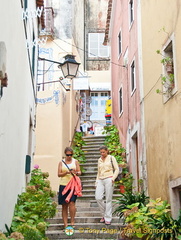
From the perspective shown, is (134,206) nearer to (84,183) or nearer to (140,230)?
(140,230)

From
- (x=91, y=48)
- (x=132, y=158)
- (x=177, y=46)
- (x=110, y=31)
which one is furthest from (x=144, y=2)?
(x=91, y=48)

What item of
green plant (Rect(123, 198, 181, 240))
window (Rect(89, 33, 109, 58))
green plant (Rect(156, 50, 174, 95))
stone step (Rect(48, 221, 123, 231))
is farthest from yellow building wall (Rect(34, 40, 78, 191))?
window (Rect(89, 33, 109, 58))

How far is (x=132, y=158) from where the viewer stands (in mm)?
12367

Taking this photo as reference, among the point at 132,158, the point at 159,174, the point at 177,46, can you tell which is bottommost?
the point at 159,174

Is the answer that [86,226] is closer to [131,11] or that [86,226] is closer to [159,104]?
[159,104]

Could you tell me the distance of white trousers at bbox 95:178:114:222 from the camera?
7.95 m

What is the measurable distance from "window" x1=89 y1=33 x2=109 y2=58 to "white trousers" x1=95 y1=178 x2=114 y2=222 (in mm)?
19362

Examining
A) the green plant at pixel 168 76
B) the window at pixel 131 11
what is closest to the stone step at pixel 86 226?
the green plant at pixel 168 76

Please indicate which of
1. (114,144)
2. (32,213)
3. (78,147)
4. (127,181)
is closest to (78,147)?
(78,147)

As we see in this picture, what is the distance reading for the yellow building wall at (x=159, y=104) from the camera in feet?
24.8

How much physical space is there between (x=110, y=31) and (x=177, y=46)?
12.4m

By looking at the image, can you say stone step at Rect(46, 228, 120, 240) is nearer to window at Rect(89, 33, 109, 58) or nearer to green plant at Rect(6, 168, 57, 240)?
green plant at Rect(6, 168, 57, 240)

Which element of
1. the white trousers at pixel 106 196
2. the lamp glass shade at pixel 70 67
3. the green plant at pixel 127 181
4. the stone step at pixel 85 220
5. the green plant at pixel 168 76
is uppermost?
the lamp glass shade at pixel 70 67

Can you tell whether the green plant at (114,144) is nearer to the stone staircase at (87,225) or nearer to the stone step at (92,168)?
the stone step at (92,168)
